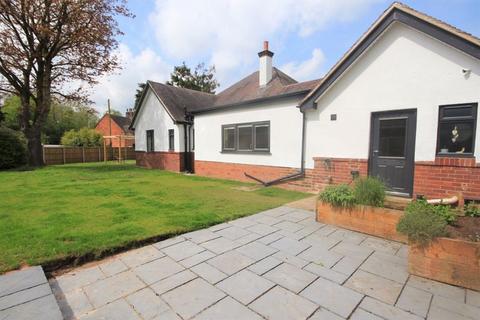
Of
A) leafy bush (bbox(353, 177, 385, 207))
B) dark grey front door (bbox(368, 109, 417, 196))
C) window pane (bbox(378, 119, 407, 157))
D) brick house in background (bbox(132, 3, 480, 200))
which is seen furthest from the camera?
window pane (bbox(378, 119, 407, 157))

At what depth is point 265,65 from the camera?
38.6 ft

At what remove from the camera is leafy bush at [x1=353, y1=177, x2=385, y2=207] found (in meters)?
4.07

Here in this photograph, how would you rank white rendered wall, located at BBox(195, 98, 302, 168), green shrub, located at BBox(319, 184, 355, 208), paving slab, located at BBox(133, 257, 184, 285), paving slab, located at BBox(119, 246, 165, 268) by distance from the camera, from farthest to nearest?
1. white rendered wall, located at BBox(195, 98, 302, 168)
2. green shrub, located at BBox(319, 184, 355, 208)
3. paving slab, located at BBox(119, 246, 165, 268)
4. paving slab, located at BBox(133, 257, 184, 285)

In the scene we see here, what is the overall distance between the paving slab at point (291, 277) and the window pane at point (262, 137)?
21.2 feet

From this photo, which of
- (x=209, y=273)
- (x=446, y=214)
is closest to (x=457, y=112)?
(x=446, y=214)

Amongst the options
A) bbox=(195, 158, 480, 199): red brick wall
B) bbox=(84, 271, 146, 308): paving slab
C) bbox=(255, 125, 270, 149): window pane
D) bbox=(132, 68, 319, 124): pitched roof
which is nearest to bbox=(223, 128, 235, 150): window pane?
bbox=(195, 158, 480, 199): red brick wall

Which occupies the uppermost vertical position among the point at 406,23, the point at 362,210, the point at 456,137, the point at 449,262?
the point at 406,23

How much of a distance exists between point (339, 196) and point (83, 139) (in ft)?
95.2

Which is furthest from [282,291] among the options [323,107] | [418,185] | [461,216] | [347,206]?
[323,107]

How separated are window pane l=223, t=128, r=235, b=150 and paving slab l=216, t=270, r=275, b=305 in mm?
7983

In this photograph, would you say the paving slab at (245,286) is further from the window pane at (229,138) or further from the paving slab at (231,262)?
the window pane at (229,138)

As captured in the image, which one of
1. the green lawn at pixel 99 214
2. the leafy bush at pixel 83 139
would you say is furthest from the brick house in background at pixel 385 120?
the leafy bush at pixel 83 139

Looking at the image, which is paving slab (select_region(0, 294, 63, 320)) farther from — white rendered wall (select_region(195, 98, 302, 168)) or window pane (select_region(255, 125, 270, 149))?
window pane (select_region(255, 125, 270, 149))

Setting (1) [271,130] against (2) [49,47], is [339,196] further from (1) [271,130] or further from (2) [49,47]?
(2) [49,47]
